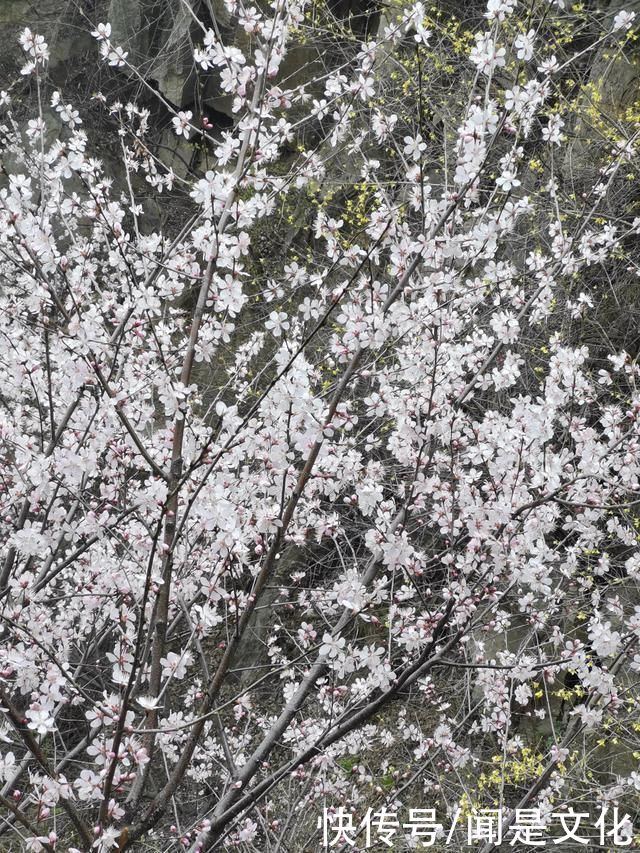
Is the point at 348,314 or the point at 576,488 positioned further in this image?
the point at 576,488

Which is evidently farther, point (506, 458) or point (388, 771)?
point (388, 771)

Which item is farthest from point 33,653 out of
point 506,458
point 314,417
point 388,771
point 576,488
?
point 388,771

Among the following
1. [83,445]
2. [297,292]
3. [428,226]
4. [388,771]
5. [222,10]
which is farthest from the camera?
[222,10]

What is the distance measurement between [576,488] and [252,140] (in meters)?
1.64

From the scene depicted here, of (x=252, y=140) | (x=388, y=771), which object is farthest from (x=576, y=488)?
(x=388, y=771)

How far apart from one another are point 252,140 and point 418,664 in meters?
1.76

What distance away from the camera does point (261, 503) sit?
2670 mm

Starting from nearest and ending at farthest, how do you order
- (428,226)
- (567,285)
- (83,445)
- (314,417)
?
(314,417) → (428,226) → (83,445) → (567,285)

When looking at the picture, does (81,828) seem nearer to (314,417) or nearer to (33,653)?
(33,653)

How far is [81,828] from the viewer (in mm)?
1854

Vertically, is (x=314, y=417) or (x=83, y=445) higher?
(x=83, y=445)

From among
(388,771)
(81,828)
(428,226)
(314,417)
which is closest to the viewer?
(81,828)

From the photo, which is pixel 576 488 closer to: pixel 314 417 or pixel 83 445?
pixel 314 417

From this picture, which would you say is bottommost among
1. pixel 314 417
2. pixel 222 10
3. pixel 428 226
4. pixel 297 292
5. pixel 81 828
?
pixel 81 828
